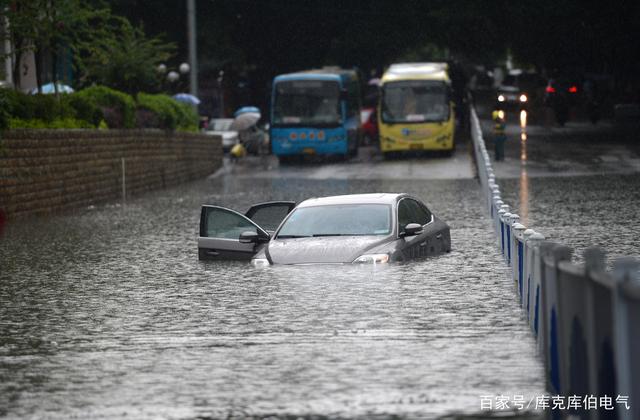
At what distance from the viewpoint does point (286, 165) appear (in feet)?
172

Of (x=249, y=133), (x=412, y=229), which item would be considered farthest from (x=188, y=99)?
(x=412, y=229)

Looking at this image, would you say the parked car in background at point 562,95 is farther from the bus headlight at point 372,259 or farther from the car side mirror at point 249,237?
the bus headlight at point 372,259

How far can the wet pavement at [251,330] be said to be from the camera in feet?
30.1

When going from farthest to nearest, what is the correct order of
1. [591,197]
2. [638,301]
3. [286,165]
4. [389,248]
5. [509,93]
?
1. [509,93]
2. [286,165]
3. [591,197]
4. [389,248]
5. [638,301]

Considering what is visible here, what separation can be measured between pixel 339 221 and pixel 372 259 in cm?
123

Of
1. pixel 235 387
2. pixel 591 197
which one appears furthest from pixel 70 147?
pixel 235 387

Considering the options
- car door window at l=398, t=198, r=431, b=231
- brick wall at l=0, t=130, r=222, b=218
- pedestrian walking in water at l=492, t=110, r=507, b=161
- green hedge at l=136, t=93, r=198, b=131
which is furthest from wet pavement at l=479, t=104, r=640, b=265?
green hedge at l=136, t=93, r=198, b=131

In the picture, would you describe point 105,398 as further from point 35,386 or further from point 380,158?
point 380,158

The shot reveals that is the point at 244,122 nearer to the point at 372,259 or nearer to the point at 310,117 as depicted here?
the point at 310,117

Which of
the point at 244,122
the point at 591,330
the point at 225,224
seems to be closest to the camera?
the point at 591,330

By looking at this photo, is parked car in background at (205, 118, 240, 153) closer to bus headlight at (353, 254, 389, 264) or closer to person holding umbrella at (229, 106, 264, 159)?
person holding umbrella at (229, 106, 264, 159)

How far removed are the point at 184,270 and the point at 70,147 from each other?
1588cm

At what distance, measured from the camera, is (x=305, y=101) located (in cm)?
5372

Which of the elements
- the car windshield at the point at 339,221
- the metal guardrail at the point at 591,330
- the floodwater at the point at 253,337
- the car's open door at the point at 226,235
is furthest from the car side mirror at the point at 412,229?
the metal guardrail at the point at 591,330
